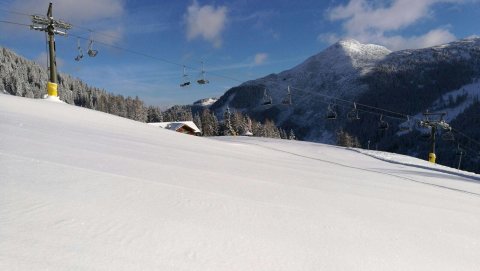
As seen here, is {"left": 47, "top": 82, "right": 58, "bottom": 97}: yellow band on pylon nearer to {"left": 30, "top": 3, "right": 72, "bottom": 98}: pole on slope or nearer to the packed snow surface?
{"left": 30, "top": 3, "right": 72, "bottom": 98}: pole on slope

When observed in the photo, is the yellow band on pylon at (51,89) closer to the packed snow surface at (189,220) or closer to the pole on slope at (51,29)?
the pole on slope at (51,29)

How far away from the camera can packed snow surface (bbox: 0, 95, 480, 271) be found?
9.89ft

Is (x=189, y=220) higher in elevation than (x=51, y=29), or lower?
lower

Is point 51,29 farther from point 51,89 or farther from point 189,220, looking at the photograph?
point 189,220

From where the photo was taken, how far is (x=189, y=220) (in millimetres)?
3924

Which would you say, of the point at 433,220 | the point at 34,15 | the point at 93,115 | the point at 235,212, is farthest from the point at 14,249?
the point at 34,15

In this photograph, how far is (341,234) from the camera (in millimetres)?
4312

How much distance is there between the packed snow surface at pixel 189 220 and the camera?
9.89ft

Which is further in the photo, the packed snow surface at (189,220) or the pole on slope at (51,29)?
the pole on slope at (51,29)

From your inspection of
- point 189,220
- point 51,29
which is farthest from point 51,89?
point 189,220

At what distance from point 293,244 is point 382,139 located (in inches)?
7544

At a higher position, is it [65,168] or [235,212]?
[65,168]

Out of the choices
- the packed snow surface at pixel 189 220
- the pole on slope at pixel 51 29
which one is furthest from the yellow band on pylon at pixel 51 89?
the packed snow surface at pixel 189 220

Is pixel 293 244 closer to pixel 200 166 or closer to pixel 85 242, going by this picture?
pixel 85 242
